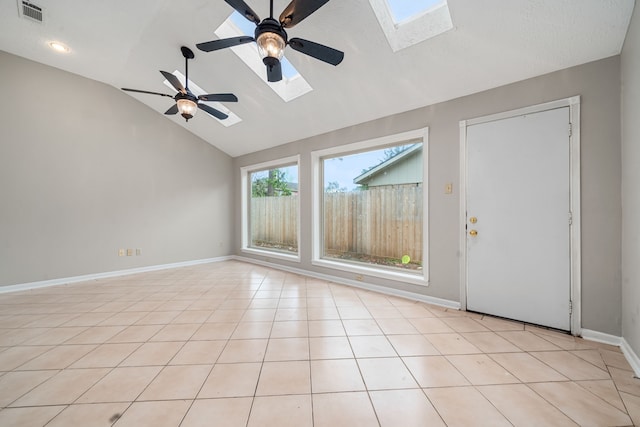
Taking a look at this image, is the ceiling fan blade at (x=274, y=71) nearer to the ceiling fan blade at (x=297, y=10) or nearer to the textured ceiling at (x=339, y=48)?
the ceiling fan blade at (x=297, y=10)

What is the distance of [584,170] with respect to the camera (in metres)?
2.19

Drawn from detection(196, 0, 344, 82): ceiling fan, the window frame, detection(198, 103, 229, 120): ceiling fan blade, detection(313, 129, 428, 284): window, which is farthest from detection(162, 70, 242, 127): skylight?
detection(196, 0, 344, 82): ceiling fan

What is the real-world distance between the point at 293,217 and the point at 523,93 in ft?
13.0

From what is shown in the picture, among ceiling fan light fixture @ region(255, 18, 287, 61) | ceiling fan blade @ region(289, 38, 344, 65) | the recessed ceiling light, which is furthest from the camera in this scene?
the recessed ceiling light

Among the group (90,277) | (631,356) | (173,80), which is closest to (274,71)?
(173,80)

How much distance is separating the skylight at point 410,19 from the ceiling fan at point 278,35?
0.73 metres

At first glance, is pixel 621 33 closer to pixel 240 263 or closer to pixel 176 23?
pixel 176 23

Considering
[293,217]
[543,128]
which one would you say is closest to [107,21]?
[293,217]

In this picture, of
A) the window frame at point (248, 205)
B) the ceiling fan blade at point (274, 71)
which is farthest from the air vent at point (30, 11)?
the window frame at point (248, 205)

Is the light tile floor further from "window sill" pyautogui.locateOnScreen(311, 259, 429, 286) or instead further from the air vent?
the air vent

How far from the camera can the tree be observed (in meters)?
5.28

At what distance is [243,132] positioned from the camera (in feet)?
15.9

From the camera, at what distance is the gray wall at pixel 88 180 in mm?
3533

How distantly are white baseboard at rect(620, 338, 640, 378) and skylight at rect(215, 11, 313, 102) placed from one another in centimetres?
404
